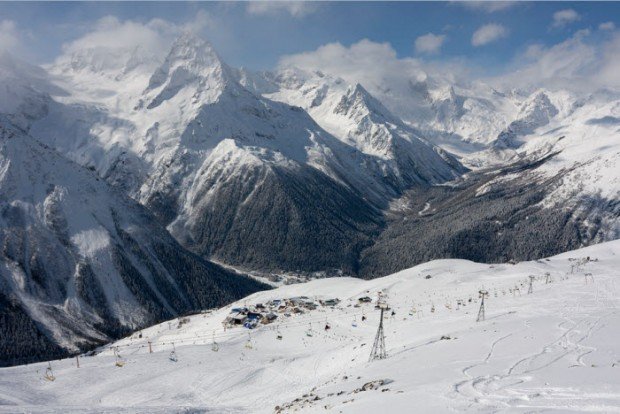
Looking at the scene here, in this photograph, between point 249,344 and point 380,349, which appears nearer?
point 380,349

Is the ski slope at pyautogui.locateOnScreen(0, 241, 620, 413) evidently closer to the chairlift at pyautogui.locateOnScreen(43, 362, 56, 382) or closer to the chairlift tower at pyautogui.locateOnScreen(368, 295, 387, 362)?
the chairlift at pyautogui.locateOnScreen(43, 362, 56, 382)

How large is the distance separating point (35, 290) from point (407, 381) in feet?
552

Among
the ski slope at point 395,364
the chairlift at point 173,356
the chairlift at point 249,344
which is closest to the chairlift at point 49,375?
the ski slope at point 395,364

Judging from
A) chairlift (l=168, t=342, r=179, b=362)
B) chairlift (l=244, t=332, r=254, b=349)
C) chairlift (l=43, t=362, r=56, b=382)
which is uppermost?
chairlift (l=43, t=362, r=56, b=382)

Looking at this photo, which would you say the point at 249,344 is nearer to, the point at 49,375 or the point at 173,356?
the point at 173,356

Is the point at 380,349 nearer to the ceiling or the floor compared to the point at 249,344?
nearer to the ceiling

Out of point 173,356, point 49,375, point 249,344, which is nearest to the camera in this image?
point 49,375

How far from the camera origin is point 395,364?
61312mm

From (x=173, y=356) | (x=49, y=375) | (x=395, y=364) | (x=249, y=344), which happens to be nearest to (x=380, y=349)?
(x=395, y=364)

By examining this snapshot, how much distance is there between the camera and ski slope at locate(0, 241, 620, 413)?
44906 mm

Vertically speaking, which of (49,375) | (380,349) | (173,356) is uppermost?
(49,375)

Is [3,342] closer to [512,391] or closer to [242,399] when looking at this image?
[242,399]

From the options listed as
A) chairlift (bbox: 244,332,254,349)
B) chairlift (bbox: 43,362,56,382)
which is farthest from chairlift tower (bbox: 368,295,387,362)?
chairlift (bbox: 43,362,56,382)

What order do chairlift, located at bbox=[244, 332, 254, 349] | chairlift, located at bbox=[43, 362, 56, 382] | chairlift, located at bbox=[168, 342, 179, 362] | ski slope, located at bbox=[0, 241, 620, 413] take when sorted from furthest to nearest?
chairlift, located at bbox=[244, 332, 254, 349], chairlift, located at bbox=[168, 342, 179, 362], chairlift, located at bbox=[43, 362, 56, 382], ski slope, located at bbox=[0, 241, 620, 413]
